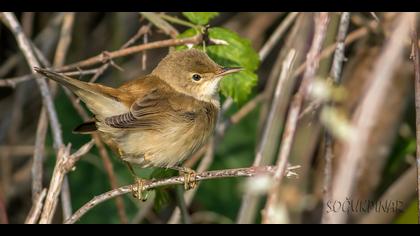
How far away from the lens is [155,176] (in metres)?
3.13

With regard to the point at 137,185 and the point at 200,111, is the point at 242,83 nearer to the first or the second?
the point at 200,111

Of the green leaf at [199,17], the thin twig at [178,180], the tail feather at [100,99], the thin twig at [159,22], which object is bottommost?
the thin twig at [178,180]

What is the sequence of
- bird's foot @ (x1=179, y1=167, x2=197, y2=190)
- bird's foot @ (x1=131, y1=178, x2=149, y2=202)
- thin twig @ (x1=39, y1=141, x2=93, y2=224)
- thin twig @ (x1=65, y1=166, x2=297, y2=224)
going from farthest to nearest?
bird's foot @ (x1=131, y1=178, x2=149, y2=202)
bird's foot @ (x1=179, y1=167, x2=197, y2=190)
thin twig @ (x1=39, y1=141, x2=93, y2=224)
thin twig @ (x1=65, y1=166, x2=297, y2=224)

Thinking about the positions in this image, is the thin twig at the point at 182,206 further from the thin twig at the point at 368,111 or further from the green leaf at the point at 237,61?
the thin twig at the point at 368,111

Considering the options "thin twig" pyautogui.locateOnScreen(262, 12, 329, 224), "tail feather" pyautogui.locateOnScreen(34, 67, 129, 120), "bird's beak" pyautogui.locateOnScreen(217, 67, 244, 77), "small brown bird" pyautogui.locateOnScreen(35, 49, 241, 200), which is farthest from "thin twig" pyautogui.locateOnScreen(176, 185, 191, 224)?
"thin twig" pyautogui.locateOnScreen(262, 12, 329, 224)

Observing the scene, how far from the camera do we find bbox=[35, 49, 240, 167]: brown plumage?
315cm

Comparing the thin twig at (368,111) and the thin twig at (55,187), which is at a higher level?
the thin twig at (55,187)

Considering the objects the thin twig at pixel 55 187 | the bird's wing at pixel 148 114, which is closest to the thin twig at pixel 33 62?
the bird's wing at pixel 148 114

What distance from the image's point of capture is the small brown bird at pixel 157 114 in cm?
314

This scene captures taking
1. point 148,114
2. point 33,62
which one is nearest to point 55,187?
point 148,114

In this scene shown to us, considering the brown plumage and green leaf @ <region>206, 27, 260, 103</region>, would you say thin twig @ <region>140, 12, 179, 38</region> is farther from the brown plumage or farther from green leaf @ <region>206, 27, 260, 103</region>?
green leaf @ <region>206, 27, 260, 103</region>

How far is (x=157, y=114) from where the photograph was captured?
3.28 m

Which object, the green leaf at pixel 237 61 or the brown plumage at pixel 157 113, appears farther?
the green leaf at pixel 237 61

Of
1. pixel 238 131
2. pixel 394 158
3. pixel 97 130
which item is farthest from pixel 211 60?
pixel 394 158
